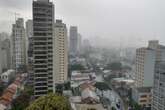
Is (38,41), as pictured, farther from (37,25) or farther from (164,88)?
(164,88)

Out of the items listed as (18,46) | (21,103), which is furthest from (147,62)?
(18,46)

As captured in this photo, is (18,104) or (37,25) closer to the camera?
(37,25)

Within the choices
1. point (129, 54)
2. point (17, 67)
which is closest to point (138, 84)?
point (17, 67)

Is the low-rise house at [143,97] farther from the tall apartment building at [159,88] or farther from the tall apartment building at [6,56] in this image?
the tall apartment building at [6,56]

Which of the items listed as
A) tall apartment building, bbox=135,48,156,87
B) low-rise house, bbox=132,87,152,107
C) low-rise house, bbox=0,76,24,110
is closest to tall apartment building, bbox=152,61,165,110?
→ low-rise house, bbox=132,87,152,107

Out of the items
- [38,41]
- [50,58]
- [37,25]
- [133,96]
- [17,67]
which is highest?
[37,25]

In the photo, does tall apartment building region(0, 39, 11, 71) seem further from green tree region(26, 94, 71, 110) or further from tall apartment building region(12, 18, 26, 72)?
green tree region(26, 94, 71, 110)
